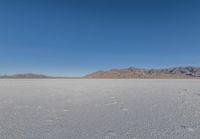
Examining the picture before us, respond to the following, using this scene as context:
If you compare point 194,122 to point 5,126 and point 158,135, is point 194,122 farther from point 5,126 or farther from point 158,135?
point 5,126

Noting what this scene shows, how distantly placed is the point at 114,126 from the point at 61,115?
1.29 m

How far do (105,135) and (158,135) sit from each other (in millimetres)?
747

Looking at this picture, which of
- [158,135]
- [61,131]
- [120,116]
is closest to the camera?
[158,135]

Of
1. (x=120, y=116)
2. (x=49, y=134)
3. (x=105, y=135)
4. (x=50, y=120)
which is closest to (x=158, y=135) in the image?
(x=105, y=135)

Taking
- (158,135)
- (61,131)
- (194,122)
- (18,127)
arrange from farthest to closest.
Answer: (194,122) → (18,127) → (61,131) → (158,135)

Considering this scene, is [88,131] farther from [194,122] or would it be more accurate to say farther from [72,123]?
[194,122]

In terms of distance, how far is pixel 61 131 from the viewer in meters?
2.89

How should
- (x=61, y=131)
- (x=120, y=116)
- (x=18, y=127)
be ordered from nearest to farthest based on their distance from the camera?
(x=61, y=131), (x=18, y=127), (x=120, y=116)

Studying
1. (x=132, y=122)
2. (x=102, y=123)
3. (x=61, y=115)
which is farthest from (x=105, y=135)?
(x=61, y=115)

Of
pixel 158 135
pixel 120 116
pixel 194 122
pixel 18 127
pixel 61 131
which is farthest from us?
→ pixel 120 116

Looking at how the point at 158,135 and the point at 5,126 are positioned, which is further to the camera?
the point at 5,126

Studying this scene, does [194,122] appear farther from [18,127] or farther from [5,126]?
[5,126]

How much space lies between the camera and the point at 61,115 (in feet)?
13.0

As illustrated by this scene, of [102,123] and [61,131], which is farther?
[102,123]
